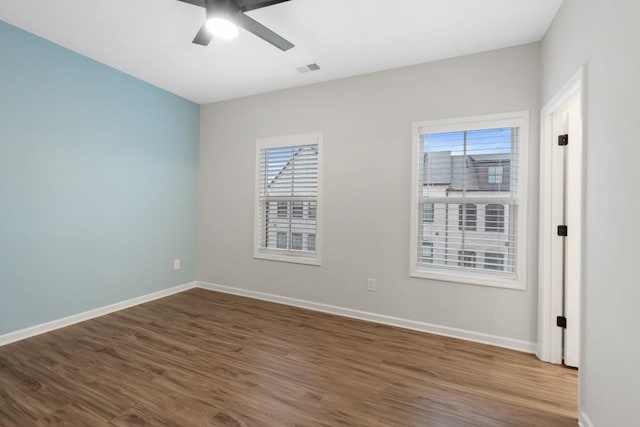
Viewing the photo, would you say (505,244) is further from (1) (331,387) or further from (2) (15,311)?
(2) (15,311)

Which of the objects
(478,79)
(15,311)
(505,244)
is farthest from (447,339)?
(15,311)

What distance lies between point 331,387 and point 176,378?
45.0 inches

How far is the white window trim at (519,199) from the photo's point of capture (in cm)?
269

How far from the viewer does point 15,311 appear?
2707 mm

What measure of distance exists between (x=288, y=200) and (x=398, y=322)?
2.01 meters

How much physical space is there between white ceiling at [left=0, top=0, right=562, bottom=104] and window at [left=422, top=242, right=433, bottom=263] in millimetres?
1927

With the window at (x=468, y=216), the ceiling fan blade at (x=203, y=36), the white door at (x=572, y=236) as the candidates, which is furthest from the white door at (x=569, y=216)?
the ceiling fan blade at (x=203, y=36)

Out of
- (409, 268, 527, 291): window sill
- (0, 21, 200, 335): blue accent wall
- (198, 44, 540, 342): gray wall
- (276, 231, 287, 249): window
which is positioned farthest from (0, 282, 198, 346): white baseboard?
(409, 268, 527, 291): window sill

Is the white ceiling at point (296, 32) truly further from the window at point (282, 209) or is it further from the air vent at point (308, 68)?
the window at point (282, 209)

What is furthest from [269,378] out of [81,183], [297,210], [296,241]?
[81,183]

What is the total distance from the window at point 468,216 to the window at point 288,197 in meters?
1.62

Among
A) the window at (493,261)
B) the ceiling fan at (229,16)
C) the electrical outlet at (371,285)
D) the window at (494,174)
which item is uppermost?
the ceiling fan at (229,16)

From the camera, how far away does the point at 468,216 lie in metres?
2.95

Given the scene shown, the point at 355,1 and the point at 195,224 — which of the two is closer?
the point at 355,1
